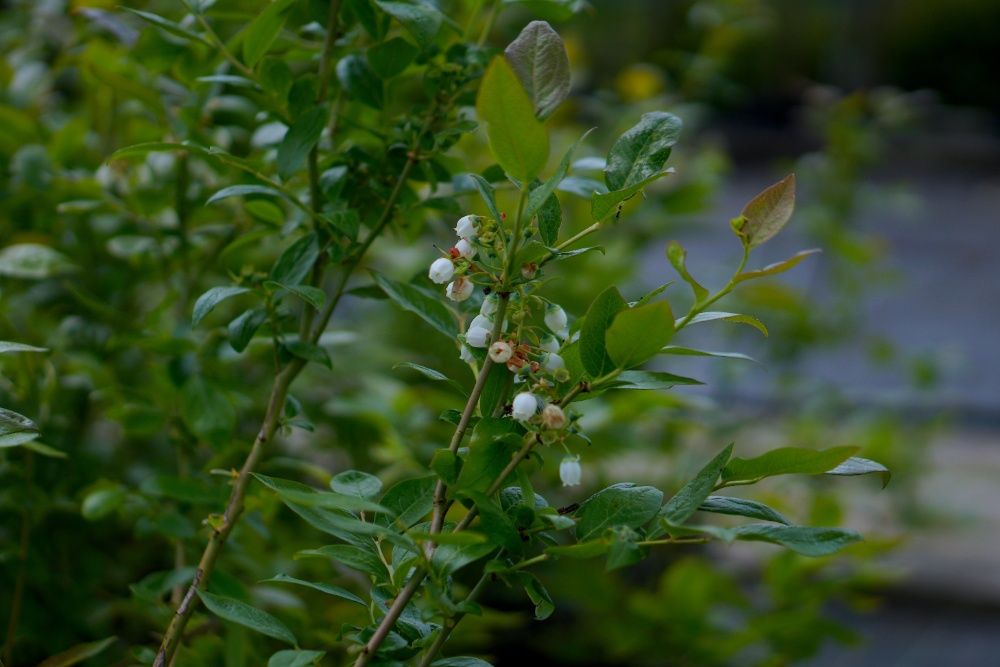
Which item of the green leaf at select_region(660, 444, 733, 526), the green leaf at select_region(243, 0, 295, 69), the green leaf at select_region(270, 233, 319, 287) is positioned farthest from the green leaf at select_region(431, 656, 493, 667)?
the green leaf at select_region(243, 0, 295, 69)

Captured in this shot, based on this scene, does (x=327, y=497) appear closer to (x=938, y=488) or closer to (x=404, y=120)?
(x=404, y=120)

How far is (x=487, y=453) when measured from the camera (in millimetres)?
457

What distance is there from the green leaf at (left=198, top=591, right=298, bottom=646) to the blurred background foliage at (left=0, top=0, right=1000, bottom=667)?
0.10 meters

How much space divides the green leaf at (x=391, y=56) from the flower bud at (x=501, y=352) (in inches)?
8.4

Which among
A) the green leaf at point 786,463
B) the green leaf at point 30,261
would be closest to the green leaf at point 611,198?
the green leaf at point 786,463

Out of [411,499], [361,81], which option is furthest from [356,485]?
[361,81]

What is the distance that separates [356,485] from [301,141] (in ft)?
0.61

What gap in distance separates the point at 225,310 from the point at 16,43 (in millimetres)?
403

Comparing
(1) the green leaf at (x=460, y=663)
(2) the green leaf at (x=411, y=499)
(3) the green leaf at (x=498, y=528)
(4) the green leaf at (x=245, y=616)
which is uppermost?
(3) the green leaf at (x=498, y=528)

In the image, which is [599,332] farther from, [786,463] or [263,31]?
[263,31]

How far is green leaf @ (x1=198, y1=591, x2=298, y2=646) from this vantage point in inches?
18.7

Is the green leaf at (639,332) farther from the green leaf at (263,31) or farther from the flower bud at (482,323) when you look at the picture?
the green leaf at (263,31)

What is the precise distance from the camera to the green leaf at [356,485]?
1.65 feet

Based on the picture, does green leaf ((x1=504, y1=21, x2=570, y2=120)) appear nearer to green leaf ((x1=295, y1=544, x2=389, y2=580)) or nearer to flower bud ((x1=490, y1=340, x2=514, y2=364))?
flower bud ((x1=490, y1=340, x2=514, y2=364))
